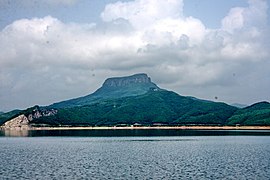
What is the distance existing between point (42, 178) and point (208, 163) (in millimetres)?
36123

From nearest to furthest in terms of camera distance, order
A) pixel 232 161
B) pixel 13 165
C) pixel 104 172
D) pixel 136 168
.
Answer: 1. pixel 104 172
2. pixel 136 168
3. pixel 13 165
4. pixel 232 161

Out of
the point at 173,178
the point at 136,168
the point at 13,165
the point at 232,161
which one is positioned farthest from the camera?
the point at 232,161

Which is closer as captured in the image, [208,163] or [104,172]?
[104,172]

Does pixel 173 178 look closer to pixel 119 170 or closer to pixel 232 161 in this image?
pixel 119 170

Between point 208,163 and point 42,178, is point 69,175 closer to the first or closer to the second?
point 42,178

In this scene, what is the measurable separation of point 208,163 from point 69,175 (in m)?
31.2

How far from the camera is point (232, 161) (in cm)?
8938

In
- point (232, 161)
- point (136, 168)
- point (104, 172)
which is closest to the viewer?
point (104, 172)

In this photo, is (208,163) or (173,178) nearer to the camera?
(173,178)

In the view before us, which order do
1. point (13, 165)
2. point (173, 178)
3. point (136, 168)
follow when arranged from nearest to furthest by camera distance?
point (173, 178) < point (136, 168) < point (13, 165)

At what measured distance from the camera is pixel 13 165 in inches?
3302

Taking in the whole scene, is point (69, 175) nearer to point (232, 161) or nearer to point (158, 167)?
point (158, 167)

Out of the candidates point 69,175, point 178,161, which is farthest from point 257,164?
point 69,175

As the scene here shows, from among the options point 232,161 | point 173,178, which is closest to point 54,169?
point 173,178
